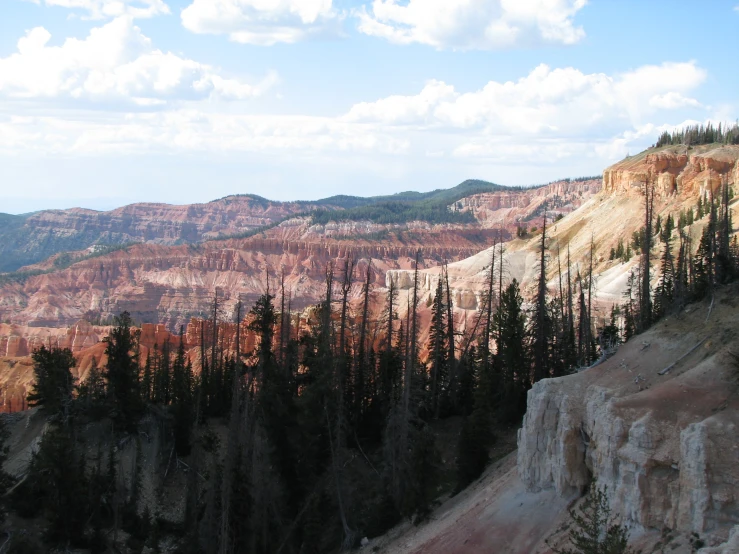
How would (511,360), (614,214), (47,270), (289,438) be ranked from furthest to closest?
1. (47,270)
2. (614,214)
3. (511,360)
4. (289,438)

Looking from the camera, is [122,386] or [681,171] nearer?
[122,386]

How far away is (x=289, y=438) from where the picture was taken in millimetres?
32969

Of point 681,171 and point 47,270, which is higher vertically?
point 681,171

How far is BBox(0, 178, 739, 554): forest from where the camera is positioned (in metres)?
27.7

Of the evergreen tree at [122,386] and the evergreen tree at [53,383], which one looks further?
the evergreen tree at [122,386]

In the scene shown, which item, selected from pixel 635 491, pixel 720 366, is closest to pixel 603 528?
pixel 635 491

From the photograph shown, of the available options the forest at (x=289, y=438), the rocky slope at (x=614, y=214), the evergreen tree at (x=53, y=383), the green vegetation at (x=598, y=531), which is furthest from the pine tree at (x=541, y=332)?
the rocky slope at (x=614, y=214)

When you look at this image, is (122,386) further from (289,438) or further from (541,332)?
(541,332)

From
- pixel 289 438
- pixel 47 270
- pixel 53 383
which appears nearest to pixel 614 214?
pixel 289 438

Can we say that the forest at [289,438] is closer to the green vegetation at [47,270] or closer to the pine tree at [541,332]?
the pine tree at [541,332]

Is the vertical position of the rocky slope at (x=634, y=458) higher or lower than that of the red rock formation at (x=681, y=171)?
lower

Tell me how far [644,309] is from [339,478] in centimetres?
1897

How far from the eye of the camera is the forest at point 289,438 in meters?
27.7

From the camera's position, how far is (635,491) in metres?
16.7
